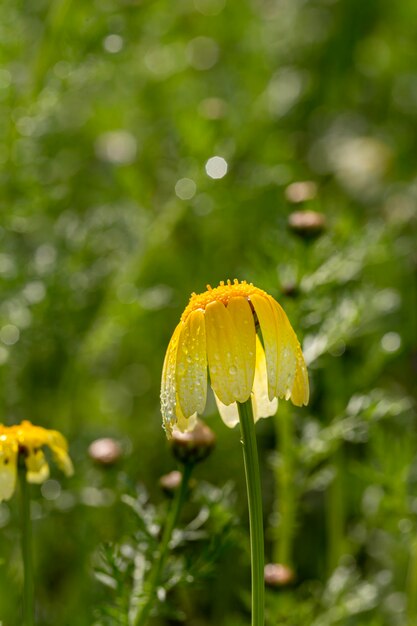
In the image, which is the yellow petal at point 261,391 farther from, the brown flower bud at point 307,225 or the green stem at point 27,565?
the brown flower bud at point 307,225

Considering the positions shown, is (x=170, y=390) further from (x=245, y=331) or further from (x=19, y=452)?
(x=19, y=452)

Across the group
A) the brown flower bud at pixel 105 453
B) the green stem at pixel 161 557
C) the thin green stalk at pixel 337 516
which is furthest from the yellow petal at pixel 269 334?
the thin green stalk at pixel 337 516

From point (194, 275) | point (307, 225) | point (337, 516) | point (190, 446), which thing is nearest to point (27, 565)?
point (190, 446)

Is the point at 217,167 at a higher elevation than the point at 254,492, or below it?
higher

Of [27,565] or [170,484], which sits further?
[170,484]

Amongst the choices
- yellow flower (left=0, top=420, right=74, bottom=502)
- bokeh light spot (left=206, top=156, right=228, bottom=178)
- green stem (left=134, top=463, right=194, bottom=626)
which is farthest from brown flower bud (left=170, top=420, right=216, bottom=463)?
bokeh light spot (left=206, top=156, right=228, bottom=178)

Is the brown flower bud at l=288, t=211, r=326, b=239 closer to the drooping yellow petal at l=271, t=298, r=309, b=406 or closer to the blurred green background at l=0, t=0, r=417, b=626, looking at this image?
the blurred green background at l=0, t=0, r=417, b=626
